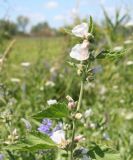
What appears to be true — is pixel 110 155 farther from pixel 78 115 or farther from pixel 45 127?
pixel 45 127

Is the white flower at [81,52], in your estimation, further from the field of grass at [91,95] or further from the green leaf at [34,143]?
the field of grass at [91,95]

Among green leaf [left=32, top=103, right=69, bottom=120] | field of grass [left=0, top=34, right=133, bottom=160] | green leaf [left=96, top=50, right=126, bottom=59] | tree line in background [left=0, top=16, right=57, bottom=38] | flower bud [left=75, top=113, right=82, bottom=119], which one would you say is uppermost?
tree line in background [left=0, top=16, right=57, bottom=38]

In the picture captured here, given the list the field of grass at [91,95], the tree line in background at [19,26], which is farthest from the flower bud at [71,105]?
the tree line in background at [19,26]

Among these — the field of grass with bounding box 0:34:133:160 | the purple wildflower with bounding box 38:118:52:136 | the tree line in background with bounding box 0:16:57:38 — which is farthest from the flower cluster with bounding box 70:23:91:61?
the tree line in background with bounding box 0:16:57:38

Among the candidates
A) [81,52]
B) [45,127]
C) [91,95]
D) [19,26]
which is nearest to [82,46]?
[81,52]

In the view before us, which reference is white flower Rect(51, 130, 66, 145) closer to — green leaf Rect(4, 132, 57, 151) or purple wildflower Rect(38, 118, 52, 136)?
green leaf Rect(4, 132, 57, 151)

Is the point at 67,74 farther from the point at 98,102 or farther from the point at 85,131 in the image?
the point at 85,131

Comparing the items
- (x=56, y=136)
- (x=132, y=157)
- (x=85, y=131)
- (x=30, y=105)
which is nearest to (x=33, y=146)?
(x=56, y=136)
